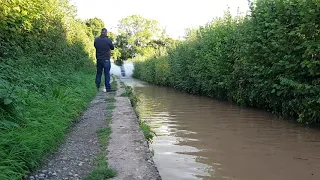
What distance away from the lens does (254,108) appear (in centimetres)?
1052

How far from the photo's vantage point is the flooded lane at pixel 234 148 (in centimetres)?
412

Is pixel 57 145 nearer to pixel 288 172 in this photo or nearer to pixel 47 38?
pixel 288 172

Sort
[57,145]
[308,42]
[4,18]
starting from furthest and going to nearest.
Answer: [308,42] < [4,18] < [57,145]

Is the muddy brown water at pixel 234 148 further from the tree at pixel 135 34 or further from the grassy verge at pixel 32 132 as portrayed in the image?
the tree at pixel 135 34

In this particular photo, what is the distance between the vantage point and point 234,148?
17.6 ft

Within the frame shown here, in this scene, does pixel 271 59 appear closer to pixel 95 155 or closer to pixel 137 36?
pixel 95 155

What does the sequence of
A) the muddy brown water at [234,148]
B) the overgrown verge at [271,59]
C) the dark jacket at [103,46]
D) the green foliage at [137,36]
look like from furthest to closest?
the green foliage at [137,36]
the dark jacket at [103,46]
the overgrown verge at [271,59]
the muddy brown water at [234,148]

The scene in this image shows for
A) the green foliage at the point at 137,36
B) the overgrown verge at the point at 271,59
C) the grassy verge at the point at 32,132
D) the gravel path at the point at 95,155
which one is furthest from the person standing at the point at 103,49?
the green foliage at the point at 137,36

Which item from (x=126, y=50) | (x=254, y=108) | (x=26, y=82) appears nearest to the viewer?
(x=26, y=82)

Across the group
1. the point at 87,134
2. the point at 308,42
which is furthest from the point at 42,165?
the point at 308,42

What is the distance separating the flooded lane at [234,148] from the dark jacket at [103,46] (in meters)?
2.77

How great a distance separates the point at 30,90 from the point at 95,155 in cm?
224

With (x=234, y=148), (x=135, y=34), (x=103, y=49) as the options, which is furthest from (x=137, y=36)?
(x=234, y=148)

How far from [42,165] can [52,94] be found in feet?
10.4
